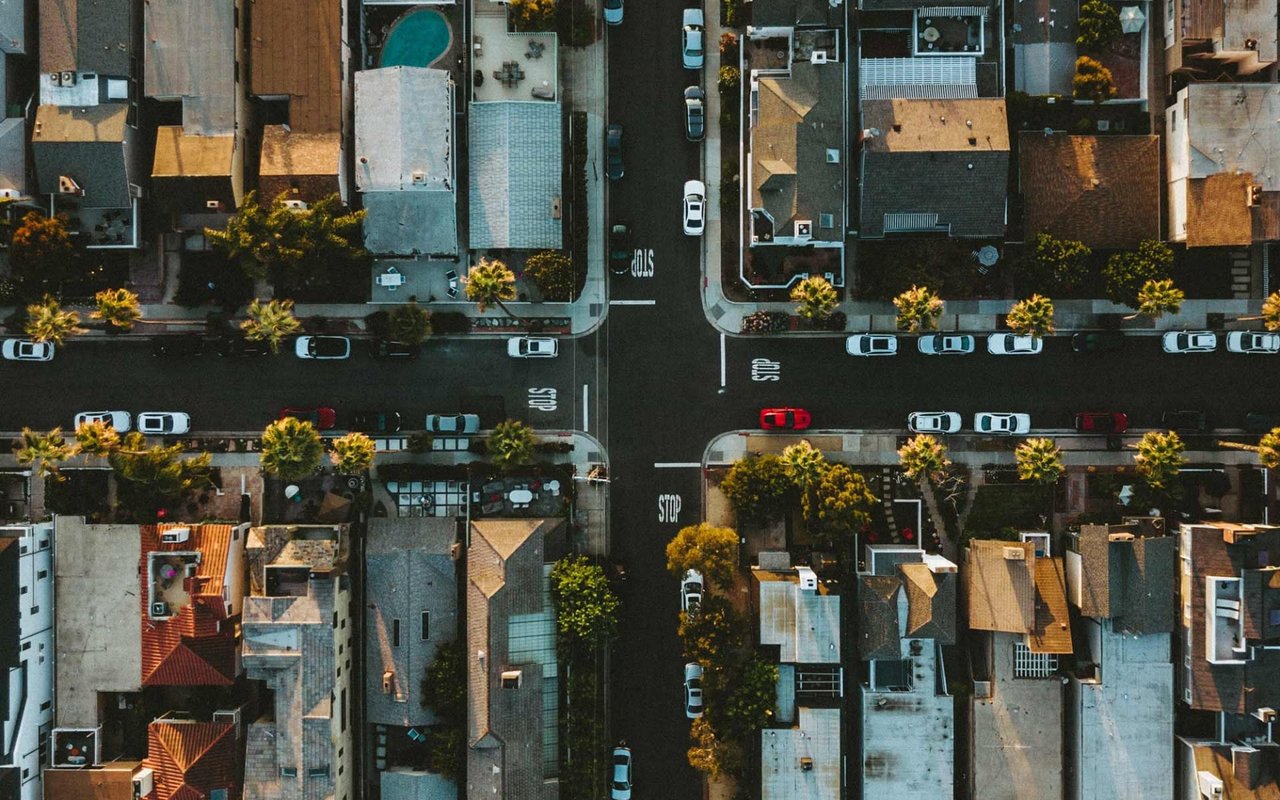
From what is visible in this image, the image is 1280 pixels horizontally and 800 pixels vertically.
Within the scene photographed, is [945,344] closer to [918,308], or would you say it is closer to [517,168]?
[918,308]

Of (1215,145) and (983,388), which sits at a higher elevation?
(1215,145)

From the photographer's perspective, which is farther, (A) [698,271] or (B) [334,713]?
(A) [698,271]

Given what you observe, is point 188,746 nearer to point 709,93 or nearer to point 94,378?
point 94,378

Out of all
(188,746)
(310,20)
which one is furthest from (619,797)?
(310,20)

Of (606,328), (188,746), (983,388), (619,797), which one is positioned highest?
(606,328)

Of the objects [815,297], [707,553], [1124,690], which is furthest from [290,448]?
[1124,690]

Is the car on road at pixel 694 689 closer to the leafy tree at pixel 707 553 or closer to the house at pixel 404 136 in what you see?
the leafy tree at pixel 707 553

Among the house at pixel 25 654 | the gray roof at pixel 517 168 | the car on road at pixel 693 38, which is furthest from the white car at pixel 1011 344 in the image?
the house at pixel 25 654

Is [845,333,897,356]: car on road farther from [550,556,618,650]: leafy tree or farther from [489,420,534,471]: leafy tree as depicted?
[550,556,618,650]: leafy tree
